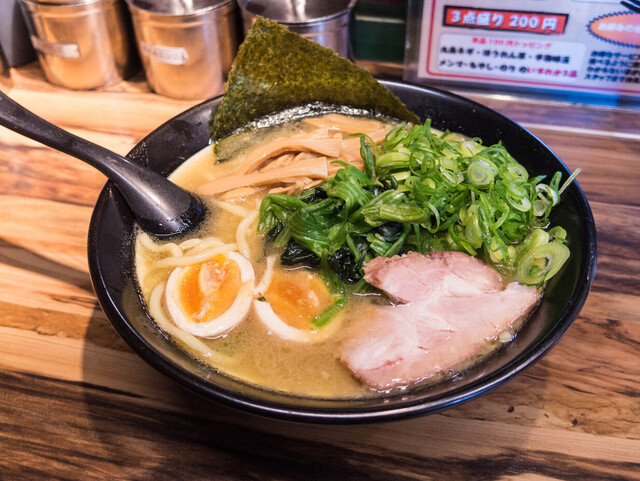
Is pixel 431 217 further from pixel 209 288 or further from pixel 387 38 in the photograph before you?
pixel 387 38

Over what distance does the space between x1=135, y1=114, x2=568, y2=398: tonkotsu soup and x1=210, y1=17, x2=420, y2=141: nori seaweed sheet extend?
307 millimetres

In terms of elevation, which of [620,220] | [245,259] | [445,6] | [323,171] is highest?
[445,6]

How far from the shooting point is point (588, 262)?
1325 millimetres

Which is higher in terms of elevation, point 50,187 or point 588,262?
point 588,262

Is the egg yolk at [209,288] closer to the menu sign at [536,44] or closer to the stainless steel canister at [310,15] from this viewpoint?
the stainless steel canister at [310,15]

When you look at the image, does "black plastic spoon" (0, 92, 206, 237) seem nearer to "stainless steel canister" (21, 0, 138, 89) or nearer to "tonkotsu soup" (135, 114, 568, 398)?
"tonkotsu soup" (135, 114, 568, 398)

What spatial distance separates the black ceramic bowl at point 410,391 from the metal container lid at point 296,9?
1.82 feet

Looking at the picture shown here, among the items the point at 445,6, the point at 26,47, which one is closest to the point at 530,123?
the point at 445,6

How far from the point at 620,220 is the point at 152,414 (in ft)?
5.39

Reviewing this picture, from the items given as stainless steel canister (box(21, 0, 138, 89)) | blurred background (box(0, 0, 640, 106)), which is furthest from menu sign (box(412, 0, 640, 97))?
stainless steel canister (box(21, 0, 138, 89))

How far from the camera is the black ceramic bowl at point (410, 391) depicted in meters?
1.07

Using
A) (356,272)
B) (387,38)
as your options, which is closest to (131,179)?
(356,272)

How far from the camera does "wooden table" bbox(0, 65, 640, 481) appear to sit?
1.26m

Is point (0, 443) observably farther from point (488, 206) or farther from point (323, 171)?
point (488, 206)
